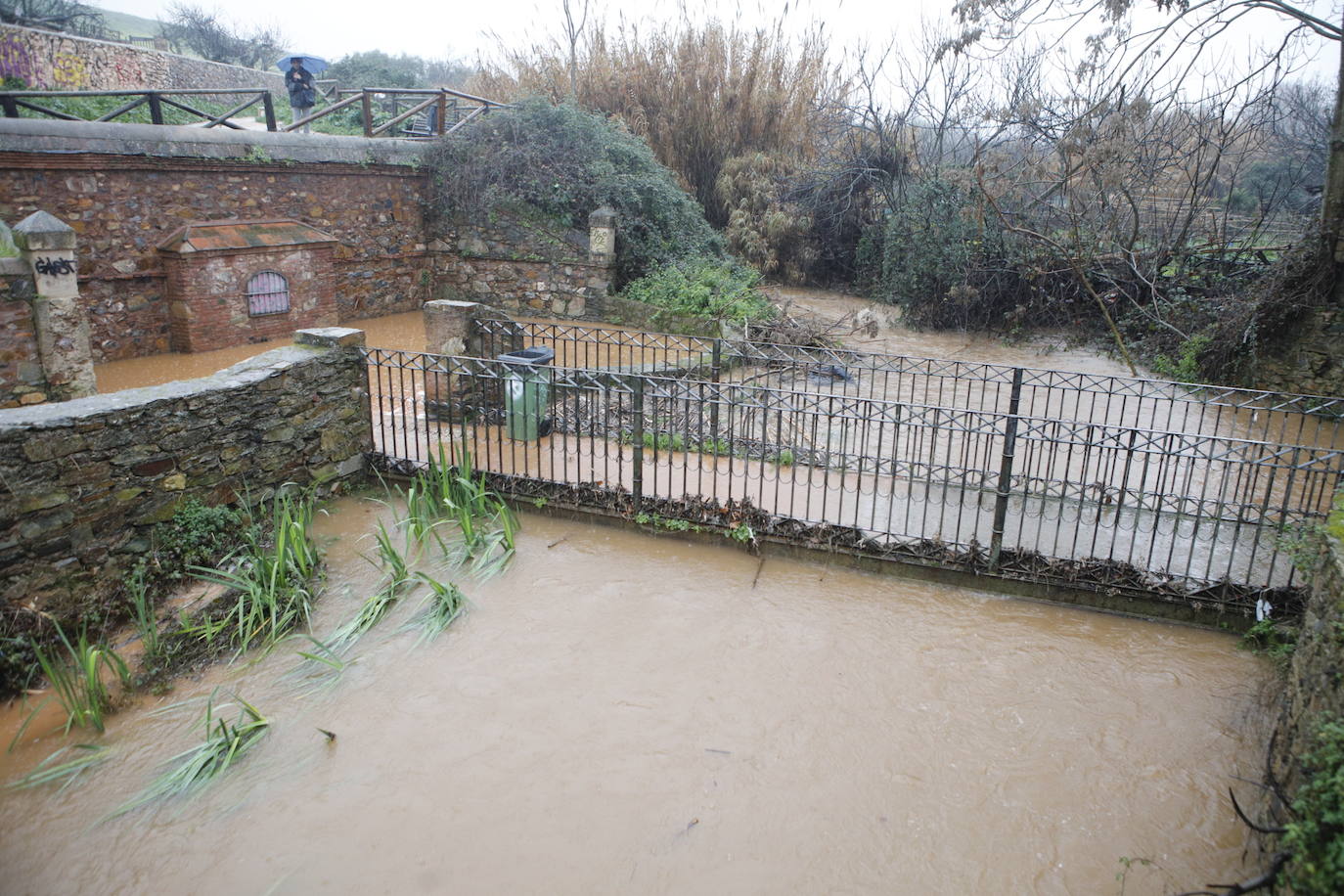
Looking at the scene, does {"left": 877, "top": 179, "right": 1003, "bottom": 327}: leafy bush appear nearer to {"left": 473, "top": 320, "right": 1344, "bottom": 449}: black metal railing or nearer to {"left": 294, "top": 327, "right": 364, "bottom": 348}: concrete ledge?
{"left": 473, "top": 320, "right": 1344, "bottom": 449}: black metal railing

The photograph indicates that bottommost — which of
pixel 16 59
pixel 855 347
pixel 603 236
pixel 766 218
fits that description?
pixel 855 347

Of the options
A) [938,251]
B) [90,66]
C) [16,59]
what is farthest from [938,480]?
[90,66]

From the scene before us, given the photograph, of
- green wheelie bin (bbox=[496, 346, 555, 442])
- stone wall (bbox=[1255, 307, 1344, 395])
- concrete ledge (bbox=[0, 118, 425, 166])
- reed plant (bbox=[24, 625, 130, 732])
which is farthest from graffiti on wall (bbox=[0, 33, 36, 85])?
stone wall (bbox=[1255, 307, 1344, 395])

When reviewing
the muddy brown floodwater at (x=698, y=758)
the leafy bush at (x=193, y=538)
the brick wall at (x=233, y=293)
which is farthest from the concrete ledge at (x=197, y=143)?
the muddy brown floodwater at (x=698, y=758)

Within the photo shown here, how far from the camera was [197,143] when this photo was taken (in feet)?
35.9

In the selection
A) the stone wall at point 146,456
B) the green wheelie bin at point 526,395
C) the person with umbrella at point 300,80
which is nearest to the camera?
the stone wall at point 146,456

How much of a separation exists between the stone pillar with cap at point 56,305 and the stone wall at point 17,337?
0.19 ft

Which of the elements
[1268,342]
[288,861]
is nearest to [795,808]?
[288,861]

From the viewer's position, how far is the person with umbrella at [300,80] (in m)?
14.9

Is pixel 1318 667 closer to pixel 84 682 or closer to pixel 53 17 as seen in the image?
pixel 84 682

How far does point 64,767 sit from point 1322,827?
5.17 m

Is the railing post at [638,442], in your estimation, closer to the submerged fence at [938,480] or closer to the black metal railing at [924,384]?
the submerged fence at [938,480]

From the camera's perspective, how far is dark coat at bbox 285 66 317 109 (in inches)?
589

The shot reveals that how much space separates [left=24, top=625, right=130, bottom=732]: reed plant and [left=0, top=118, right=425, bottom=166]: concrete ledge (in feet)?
23.9
